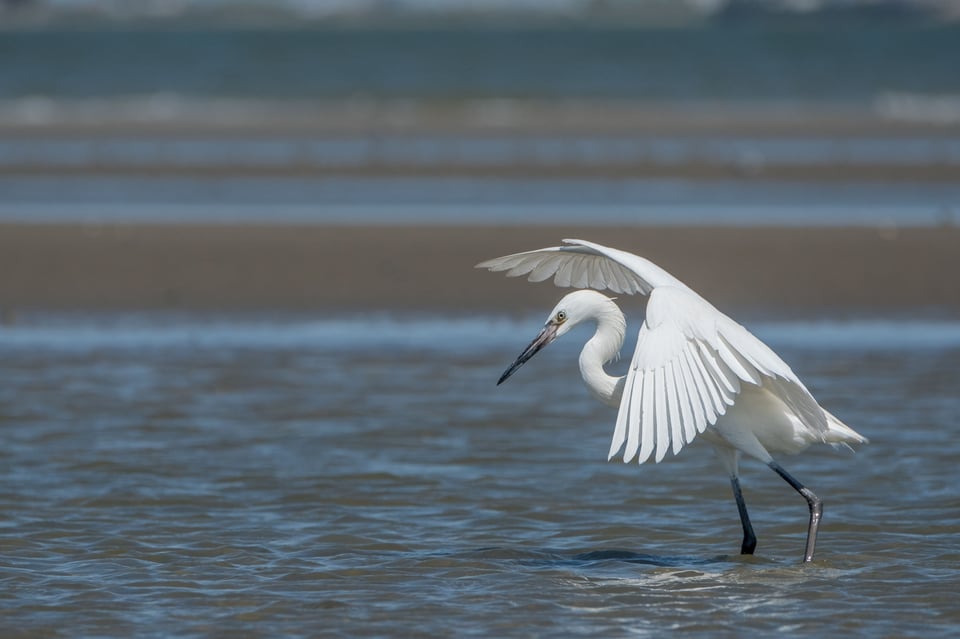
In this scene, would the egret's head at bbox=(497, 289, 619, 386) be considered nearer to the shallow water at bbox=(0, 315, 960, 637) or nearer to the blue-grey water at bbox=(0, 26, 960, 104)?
the shallow water at bbox=(0, 315, 960, 637)

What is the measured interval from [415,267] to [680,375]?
8.14 m

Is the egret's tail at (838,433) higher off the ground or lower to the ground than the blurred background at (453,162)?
lower

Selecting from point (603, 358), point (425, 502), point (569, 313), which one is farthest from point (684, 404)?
point (425, 502)

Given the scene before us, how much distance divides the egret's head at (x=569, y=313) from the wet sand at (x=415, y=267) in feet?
18.8

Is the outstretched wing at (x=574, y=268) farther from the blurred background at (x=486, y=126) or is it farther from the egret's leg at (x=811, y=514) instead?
the blurred background at (x=486, y=126)

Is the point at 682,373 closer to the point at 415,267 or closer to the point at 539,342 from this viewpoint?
the point at 539,342

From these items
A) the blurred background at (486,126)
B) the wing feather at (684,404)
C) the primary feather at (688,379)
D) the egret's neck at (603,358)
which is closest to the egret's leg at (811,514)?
the primary feather at (688,379)

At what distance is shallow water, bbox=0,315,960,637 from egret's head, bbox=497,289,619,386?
875mm

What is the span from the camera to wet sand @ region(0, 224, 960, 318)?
40.9 feet

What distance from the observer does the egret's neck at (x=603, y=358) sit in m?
6.24

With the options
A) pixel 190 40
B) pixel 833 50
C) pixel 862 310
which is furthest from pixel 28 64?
pixel 862 310

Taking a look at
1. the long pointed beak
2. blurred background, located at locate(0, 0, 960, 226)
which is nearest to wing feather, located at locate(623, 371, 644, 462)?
the long pointed beak

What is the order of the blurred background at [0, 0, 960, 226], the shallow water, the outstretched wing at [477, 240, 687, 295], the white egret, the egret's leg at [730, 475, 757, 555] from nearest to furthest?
the white egret
the shallow water
the egret's leg at [730, 475, 757, 555]
the outstretched wing at [477, 240, 687, 295]
the blurred background at [0, 0, 960, 226]

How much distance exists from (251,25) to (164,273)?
7137cm
